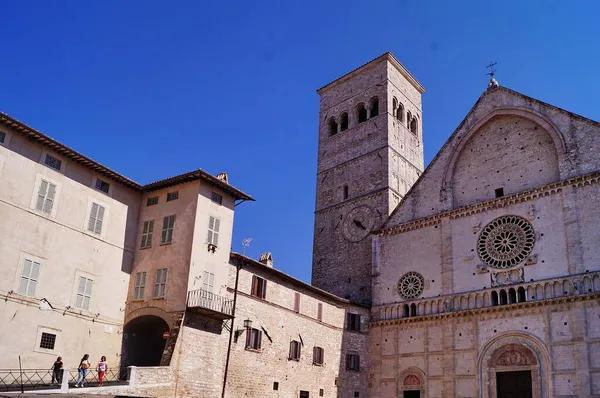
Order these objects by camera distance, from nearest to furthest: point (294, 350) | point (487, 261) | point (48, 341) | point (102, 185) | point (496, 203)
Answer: point (48, 341)
point (102, 185)
point (294, 350)
point (487, 261)
point (496, 203)

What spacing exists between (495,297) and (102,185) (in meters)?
19.4

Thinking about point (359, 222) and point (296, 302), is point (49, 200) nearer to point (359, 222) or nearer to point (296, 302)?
point (296, 302)

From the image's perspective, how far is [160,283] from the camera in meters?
25.0

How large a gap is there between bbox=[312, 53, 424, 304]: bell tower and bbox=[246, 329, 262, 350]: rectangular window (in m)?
11.2

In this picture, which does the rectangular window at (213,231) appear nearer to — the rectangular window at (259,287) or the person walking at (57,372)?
the rectangular window at (259,287)

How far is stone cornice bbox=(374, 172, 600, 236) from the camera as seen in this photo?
27688 mm

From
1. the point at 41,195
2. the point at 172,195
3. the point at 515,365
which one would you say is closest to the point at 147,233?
the point at 172,195

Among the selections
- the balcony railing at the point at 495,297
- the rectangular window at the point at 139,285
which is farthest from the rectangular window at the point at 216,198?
the balcony railing at the point at 495,297

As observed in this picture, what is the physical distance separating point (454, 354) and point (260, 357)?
32.7ft

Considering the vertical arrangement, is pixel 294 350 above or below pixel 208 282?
below

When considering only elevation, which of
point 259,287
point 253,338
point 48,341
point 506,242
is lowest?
point 48,341

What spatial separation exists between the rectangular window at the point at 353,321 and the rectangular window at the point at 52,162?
687 inches

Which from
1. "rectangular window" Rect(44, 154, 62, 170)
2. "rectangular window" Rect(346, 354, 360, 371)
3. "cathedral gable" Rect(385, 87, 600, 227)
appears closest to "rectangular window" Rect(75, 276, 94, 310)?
"rectangular window" Rect(44, 154, 62, 170)

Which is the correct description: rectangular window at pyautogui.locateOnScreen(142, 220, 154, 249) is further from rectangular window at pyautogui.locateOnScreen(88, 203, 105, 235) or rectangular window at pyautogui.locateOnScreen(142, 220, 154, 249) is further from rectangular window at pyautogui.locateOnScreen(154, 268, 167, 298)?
rectangular window at pyautogui.locateOnScreen(88, 203, 105, 235)
